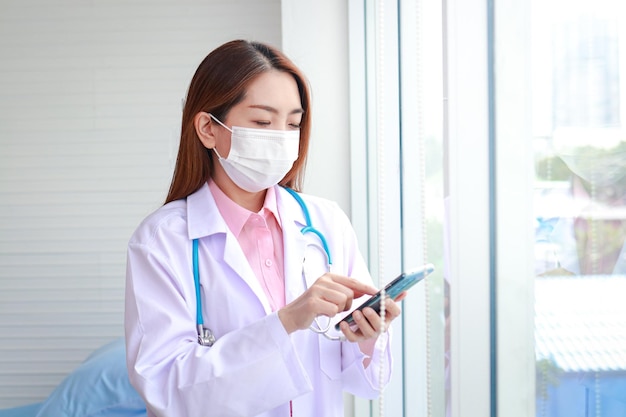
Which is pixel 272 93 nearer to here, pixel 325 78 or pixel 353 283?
pixel 353 283

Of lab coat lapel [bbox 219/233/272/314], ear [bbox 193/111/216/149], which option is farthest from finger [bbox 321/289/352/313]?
ear [bbox 193/111/216/149]

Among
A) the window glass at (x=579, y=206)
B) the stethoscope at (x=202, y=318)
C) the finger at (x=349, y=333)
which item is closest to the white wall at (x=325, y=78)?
the stethoscope at (x=202, y=318)

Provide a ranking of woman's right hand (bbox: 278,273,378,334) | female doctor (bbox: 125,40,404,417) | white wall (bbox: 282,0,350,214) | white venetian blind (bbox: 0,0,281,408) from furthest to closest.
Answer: white venetian blind (bbox: 0,0,281,408)
white wall (bbox: 282,0,350,214)
female doctor (bbox: 125,40,404,417)
woman's right hand (bbox: 278,273,378,334)

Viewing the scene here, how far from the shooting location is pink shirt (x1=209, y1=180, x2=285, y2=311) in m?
1.40

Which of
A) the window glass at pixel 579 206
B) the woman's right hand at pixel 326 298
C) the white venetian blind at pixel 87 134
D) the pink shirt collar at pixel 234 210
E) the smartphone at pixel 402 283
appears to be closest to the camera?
the window glass at pixel 579 206

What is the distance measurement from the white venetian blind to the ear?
7.43 ft

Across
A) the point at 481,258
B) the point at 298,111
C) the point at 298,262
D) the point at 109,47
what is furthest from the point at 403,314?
the point at 109,47

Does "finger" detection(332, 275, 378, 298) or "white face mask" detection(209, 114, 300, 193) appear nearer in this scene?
"finger" detection(332, 275, 378, 298)

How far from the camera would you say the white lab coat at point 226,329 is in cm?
119

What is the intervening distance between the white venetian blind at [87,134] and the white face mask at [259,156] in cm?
230

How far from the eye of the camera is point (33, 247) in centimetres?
372

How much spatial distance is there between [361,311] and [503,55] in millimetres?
461

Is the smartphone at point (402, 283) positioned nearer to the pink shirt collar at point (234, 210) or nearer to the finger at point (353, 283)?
the finger at point (353, 283)

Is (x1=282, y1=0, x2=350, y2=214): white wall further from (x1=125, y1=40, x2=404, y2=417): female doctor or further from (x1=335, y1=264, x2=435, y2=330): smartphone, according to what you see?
(x1=335, y1=264, x2=435, y2=330): smartphone
